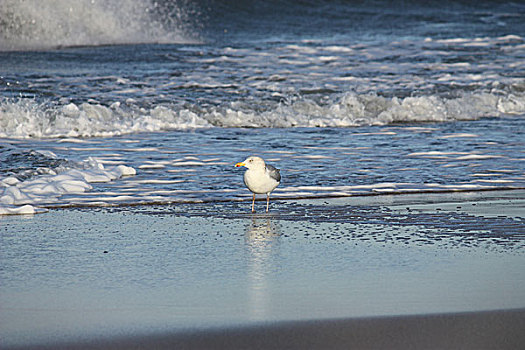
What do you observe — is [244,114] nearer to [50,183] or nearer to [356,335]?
[50,183]

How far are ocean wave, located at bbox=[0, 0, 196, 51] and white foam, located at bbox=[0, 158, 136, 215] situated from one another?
13.4 meters

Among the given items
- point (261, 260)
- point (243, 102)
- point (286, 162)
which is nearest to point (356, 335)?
point (261, 260)

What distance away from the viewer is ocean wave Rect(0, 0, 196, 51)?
20.5 meters

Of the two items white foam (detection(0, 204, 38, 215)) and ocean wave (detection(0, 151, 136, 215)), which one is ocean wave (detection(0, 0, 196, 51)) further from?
white foam (detection(0, 204, 38, 215))

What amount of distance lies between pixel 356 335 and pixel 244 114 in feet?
27.1

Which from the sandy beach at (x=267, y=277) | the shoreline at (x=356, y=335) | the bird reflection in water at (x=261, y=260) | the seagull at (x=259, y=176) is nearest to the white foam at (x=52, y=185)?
the sandy beach at (x=267, y=277)

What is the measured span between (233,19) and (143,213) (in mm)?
21961

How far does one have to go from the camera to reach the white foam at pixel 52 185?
5551 millimetres

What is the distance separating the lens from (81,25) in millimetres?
21500

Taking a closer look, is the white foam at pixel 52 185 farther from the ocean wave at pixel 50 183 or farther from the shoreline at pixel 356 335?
the shoreline at pixel 356 335

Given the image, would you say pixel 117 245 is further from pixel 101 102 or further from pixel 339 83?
pixel 339 83

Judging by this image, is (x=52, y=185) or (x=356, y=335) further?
(x=52, y=185)

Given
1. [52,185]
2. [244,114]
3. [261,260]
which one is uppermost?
[244,114]

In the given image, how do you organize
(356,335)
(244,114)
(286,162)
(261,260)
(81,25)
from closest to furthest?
(356,335)
(261,260)
(286,162)
(244,114)
(81,25)
